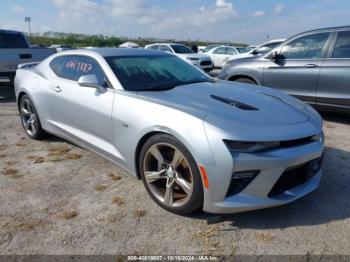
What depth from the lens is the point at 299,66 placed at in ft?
19.4

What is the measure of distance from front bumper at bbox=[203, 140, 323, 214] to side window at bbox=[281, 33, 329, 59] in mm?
3832

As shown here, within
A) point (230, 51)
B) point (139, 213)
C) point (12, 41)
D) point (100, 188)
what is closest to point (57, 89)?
point (100, 188)

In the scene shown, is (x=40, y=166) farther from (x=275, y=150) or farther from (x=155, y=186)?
(x=275, y=150)

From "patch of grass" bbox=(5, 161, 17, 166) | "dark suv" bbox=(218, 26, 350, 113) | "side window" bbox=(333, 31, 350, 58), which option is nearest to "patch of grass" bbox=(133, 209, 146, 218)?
"patch of grass" bbox=(5, 161, 17, 166)

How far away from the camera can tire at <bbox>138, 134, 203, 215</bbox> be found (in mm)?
2594

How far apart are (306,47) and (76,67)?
A: 4.18 metres

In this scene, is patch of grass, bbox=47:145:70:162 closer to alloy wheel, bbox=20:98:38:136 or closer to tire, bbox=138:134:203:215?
alloy wheel, bbox=20:98:38:136

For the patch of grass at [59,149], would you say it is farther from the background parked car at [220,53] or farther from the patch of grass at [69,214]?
the background parked car at [220,53]

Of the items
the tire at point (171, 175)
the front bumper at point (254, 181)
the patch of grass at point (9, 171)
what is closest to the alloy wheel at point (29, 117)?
the patch of grass at point (9, 171)

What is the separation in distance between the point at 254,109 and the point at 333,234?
3.95 feet

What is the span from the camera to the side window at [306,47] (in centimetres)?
570

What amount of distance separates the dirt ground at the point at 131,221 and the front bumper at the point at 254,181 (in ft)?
0.88

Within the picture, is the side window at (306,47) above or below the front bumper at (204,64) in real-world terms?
above

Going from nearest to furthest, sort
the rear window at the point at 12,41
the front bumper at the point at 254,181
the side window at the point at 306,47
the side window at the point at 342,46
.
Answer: the front bumper at the point at 254,181, the side window at the point at 342,46, the side window at the point at 306,47, the rear window at the point at 12,41
